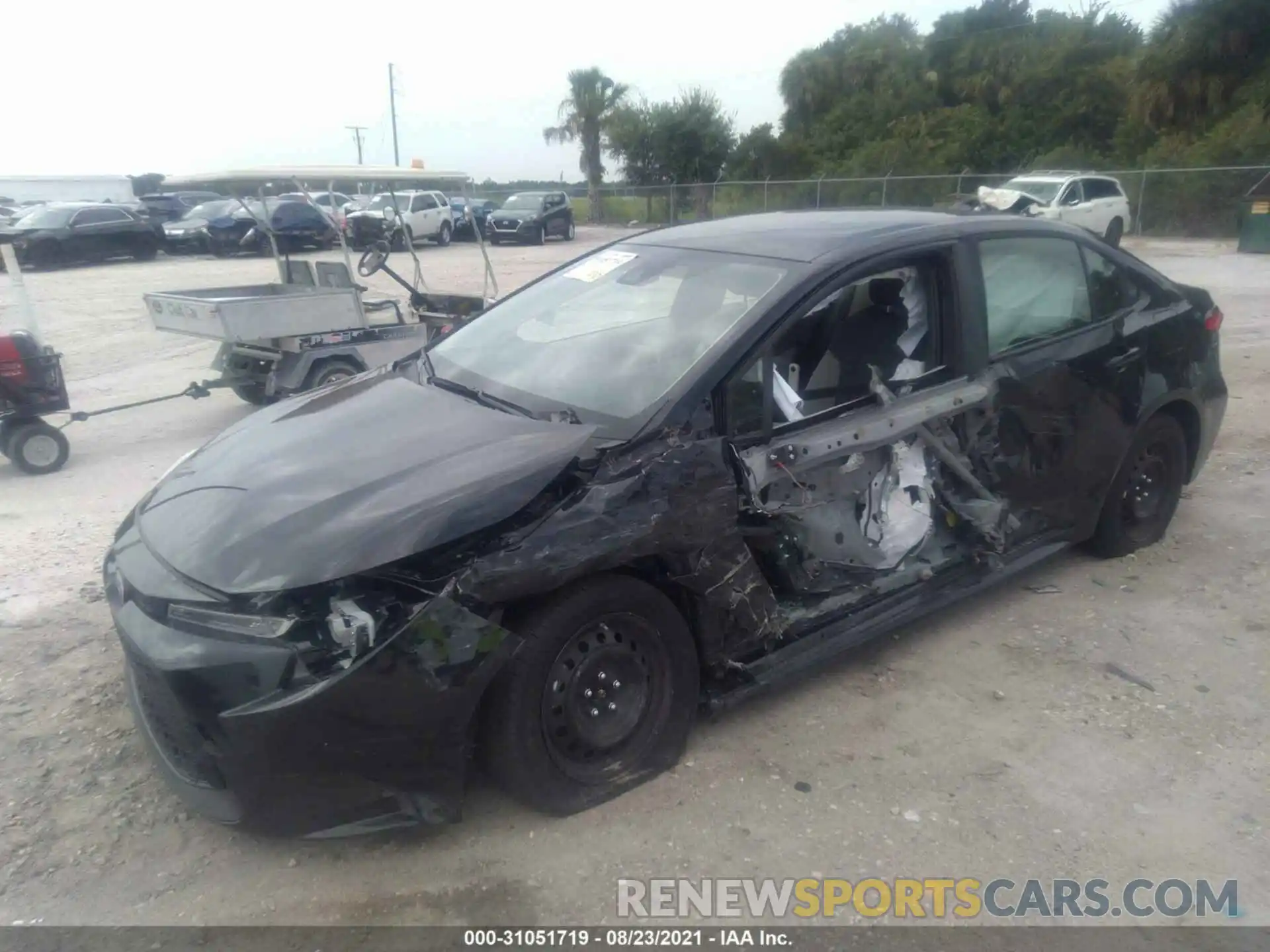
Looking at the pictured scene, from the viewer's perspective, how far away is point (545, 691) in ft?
9.18

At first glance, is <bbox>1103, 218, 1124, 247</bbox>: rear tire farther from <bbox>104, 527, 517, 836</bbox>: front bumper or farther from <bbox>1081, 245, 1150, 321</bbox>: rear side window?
<bbox>104, 527, 517, 836</bbox>: front bumper

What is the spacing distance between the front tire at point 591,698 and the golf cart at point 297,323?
15.9 feet

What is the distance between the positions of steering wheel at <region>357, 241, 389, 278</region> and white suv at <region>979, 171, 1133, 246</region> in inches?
628

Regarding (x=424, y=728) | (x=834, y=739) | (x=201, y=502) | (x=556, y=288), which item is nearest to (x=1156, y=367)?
(x=834, y=739)

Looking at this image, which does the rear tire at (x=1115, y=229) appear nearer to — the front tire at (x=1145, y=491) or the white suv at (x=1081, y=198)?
the white suv at (x=1081, y=198)

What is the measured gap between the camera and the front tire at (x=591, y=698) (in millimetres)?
2748

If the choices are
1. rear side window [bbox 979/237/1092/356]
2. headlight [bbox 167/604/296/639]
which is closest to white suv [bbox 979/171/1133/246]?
rear side window [bbox 979/237/1092/356]

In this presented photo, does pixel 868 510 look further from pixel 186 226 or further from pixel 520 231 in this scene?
pixel 520 231

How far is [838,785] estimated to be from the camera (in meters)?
3.13

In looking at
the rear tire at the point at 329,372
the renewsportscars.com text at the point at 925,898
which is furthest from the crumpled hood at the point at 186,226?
the renewsportscars.com text at the point at 925,898

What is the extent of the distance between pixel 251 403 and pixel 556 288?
556 centimetres

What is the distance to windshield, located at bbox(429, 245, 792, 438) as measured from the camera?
129 inches

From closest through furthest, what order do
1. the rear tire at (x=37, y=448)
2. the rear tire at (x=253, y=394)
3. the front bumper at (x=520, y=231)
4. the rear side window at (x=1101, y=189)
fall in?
the rear tire at (x=37, y=448)
the rear tire at (x=253, y=394)
the rear side window at (x=1101, y=189)
the front bumper at (x=520, y=231)

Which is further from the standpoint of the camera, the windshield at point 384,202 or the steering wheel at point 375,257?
the windshield at point 384,202
